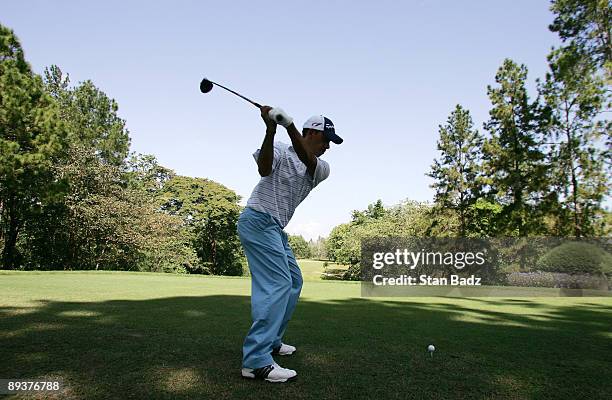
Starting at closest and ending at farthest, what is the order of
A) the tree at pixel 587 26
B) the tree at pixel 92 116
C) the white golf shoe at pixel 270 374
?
the white golf shoe at pixel 270 374
the tree at pixel 587 26
the tree at pixel 92 116

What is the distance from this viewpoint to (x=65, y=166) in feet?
103

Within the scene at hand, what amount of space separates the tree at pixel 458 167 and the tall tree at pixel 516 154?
216cm

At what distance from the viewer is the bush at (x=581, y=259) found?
22.9 metres

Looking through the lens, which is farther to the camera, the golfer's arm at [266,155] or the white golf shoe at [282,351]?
the white golf shoe at [282,351]

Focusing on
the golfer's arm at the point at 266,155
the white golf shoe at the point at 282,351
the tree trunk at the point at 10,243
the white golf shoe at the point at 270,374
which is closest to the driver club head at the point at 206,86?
the golfer's arm at the point at 266,155

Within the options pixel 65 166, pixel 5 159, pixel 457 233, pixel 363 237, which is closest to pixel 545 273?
pixel 457 233

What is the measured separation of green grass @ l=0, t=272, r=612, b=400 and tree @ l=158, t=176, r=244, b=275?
40524 millimetres

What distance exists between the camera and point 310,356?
393 centimetres

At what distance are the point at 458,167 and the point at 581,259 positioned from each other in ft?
40.9

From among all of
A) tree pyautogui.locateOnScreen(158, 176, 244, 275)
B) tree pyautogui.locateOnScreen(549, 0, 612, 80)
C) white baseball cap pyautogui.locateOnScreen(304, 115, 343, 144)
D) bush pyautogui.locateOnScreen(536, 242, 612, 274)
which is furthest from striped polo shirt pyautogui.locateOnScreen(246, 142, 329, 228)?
tree pyautogui.locateOnScreen(158, 176, 244, 275)

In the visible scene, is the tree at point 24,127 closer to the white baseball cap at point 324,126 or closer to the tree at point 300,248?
the white baseball cap at point 324,126

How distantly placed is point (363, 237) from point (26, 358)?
151ft

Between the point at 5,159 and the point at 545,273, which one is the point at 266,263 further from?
the point at 545,273

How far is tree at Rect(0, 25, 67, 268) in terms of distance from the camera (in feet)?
72.7
